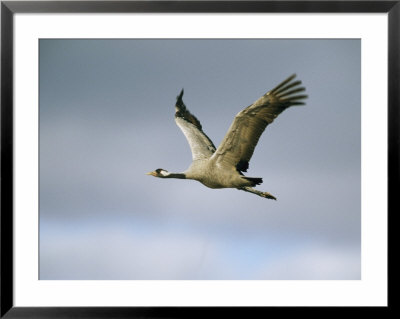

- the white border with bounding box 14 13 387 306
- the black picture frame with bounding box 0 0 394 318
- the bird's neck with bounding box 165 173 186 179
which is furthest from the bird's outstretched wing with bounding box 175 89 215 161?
Result: the black picture frame with bounding box 0 0 394 318

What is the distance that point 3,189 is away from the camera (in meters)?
2.23

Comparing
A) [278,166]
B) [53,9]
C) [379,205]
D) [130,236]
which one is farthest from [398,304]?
[53,9]

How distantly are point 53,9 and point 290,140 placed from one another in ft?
4.30

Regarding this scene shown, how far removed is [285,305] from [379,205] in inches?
25.8

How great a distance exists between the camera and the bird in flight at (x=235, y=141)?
7.50 ft

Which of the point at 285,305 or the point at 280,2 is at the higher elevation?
the point at 280,2

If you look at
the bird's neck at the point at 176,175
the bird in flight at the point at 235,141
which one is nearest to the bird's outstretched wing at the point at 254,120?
the bird in flight at the point at 235,141

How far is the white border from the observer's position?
2.25 metres

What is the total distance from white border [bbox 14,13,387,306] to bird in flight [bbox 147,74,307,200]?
1.01 feet

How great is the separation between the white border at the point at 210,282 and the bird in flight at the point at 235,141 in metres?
0.31

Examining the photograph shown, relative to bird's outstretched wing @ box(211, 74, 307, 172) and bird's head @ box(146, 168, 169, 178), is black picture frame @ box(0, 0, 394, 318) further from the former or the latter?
bird's head @ box(146, 168, 169, 178)

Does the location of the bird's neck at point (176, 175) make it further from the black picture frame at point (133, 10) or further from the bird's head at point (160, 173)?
the black picture frame at point (133, 10)

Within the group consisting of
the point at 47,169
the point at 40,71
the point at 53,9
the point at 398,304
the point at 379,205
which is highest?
the point at 53,9

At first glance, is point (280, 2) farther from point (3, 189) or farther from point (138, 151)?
point (3, 189)
